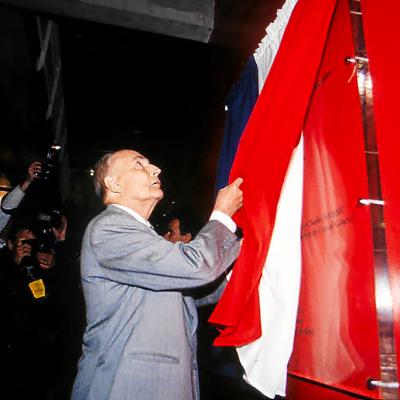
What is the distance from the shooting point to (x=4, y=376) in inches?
168

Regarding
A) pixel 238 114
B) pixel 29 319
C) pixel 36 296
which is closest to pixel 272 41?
pixel 238 114

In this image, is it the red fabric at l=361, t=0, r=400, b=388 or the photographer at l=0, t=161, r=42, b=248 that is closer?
the red fabric at l=361, t=0, r=400, b=388

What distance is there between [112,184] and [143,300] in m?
0.85

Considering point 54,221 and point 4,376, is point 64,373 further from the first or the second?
point 54,221

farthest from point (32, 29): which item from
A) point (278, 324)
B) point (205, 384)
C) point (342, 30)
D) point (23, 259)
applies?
point (205, 384)

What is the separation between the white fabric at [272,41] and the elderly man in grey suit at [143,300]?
93 centimetres

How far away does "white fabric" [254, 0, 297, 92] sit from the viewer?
216 cm

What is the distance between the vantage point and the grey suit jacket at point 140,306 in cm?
187

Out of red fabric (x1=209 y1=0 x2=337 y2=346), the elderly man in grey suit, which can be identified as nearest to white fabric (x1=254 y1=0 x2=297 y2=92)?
red fabric (x1=209 y1=0 x2=337 y2=346)

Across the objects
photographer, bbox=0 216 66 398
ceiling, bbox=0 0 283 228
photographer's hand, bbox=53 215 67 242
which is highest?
ceiling, bbox=0 0 283 228

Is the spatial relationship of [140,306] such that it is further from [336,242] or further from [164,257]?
[336,242]

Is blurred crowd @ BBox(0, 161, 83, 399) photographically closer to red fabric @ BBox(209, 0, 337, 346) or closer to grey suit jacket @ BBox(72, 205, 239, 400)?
grey suit jacket @ BBox(72, 205, 239, 400)

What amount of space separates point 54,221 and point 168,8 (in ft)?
10.4

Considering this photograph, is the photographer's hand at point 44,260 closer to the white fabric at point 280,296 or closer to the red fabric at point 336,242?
the white fabric at point 280,296
